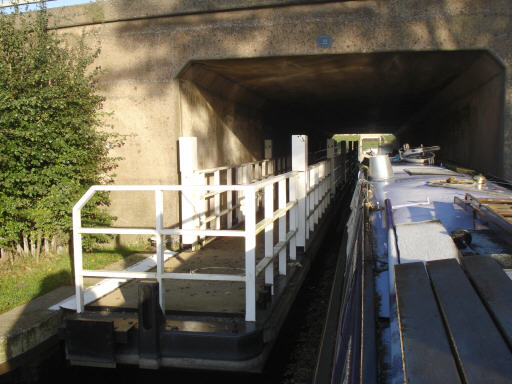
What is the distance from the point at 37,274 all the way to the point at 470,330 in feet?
20.2

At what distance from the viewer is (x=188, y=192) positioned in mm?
7320

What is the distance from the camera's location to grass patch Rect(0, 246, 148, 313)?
5.55 metres

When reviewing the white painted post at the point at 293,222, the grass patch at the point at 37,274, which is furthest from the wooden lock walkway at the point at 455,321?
the grass patch at the point at 37,274

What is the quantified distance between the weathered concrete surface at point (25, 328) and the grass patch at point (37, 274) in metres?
0.38

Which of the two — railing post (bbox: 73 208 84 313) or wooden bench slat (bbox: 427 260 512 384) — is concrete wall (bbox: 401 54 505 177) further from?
railing post (bbox: 73 208 84 313)

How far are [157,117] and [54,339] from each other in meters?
4.54

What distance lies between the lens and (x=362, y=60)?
27.8 feet

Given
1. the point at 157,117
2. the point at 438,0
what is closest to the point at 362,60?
the point at 438,0

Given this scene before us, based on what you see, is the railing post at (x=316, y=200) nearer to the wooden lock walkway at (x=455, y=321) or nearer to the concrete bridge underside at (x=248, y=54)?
the concrete bridge underside at (x=248, y=54)

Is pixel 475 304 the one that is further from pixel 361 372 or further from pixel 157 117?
Answer: pixel 157 117

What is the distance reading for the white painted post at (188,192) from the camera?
285 inches

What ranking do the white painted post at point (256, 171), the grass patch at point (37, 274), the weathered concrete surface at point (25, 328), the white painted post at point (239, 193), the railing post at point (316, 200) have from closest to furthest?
1. the weathered concrete surface at point (25, 328)
2. the grass patch at point (37, 274)
3. the railing post at point (316, 200)
4. the white painted post at point (239, 193)
5. the white painted post at point (256, 171)

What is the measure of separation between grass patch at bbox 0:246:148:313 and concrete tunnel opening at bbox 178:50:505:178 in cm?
294

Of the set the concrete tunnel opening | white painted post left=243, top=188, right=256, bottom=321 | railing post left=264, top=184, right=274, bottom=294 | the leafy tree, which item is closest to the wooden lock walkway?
white painted post left=243, top=188, right=256, bottom=321
